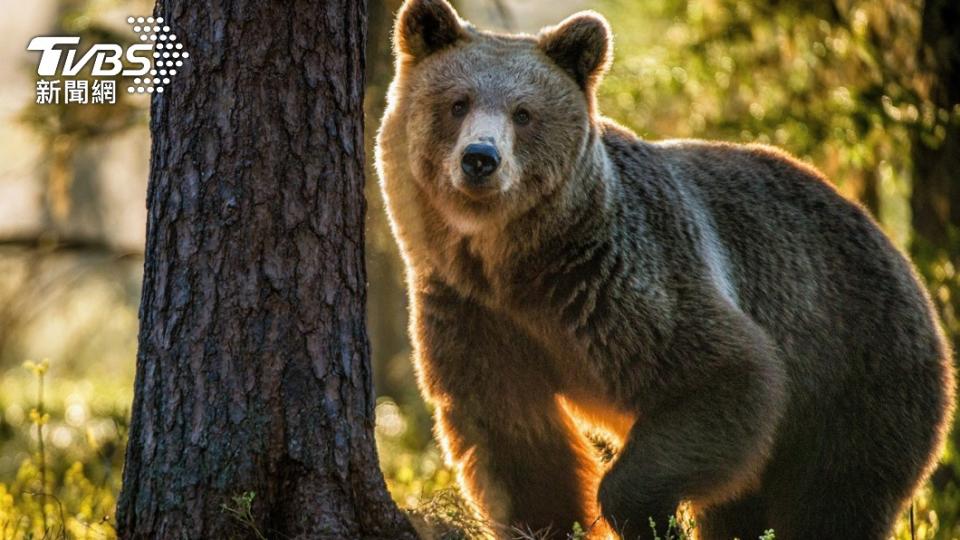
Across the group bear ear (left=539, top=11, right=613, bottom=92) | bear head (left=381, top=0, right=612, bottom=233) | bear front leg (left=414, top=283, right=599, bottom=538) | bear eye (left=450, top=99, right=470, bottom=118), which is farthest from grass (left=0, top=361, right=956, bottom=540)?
bear ear (left=539, top=11, right=613, bottom=92)

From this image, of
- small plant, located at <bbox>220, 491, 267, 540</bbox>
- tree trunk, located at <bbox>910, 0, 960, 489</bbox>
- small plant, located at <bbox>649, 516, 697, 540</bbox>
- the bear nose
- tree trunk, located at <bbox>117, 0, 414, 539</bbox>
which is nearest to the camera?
small plant, located at <bbox>220, 491, 267, 540</bbox>

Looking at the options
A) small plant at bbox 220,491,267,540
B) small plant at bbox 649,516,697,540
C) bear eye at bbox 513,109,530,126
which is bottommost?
small plant at bbox 649,516,697,540

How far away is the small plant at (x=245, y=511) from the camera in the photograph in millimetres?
4141

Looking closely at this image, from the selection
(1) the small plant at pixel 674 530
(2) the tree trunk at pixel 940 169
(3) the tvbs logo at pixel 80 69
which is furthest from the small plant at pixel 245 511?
(2) the tree trunk at pixel 940 169

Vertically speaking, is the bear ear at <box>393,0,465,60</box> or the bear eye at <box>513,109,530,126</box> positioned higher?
the bear ear at <box>393,0,465,60</box>

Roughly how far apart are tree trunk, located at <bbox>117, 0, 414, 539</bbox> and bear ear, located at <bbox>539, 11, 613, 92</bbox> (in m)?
1.10

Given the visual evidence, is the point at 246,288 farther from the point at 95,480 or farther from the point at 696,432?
the point at 95,480

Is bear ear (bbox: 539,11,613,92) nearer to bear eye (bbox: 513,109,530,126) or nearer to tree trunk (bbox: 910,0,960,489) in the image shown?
bear eye (bbox: 513,109,530,126)

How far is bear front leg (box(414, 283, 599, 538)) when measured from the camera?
514cm

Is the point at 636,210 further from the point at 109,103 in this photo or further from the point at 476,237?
the point at 109,103

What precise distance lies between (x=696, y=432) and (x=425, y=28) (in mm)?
1933

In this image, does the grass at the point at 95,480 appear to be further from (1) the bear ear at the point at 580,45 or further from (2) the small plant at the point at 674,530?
(1) the bear ear at the point at 580,45

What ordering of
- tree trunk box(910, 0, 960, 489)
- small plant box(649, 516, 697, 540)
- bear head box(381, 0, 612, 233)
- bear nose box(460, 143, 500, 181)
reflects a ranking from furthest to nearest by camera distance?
1. tree trunk box(910, 0, 960, 489)
2. bear head box(381, 0, 612, 233)
3. bear nose box(460, 143, 500, 181)
4. small plant box(649, 516, 697, 540)

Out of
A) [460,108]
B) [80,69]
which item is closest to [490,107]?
[460,108]
